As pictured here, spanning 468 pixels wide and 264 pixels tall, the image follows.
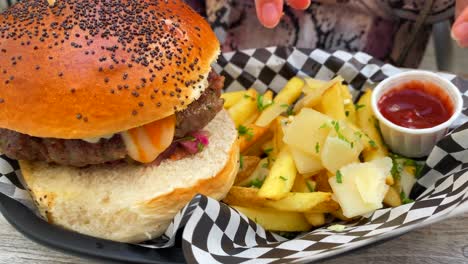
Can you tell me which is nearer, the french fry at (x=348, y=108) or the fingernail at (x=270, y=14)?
the fingernail at (x=270, y=14)

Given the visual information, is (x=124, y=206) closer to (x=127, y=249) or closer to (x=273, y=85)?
(x=127, y=249)

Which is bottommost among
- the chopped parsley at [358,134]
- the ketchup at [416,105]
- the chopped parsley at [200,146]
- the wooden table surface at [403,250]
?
the wooden table surface at [403,250]

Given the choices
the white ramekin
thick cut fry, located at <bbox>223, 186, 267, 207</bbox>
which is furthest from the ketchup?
thick cut fry, located at <bbox>223, 186, 267, 207</bbox>

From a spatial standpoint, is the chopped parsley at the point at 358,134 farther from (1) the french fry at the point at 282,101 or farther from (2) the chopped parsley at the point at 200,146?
(2) the chopped parsley at the point at 200,146

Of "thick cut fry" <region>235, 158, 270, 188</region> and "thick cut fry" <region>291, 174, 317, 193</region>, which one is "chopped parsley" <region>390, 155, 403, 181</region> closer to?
"thick cut fry" <region>291, 174, 317, 193</region>

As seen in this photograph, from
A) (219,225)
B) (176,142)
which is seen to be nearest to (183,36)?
(176,142)

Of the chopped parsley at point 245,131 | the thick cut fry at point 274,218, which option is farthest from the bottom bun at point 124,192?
the chopped parsley at point 245,131

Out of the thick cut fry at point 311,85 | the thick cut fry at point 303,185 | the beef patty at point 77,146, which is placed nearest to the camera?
the beef patty at point 77,146
